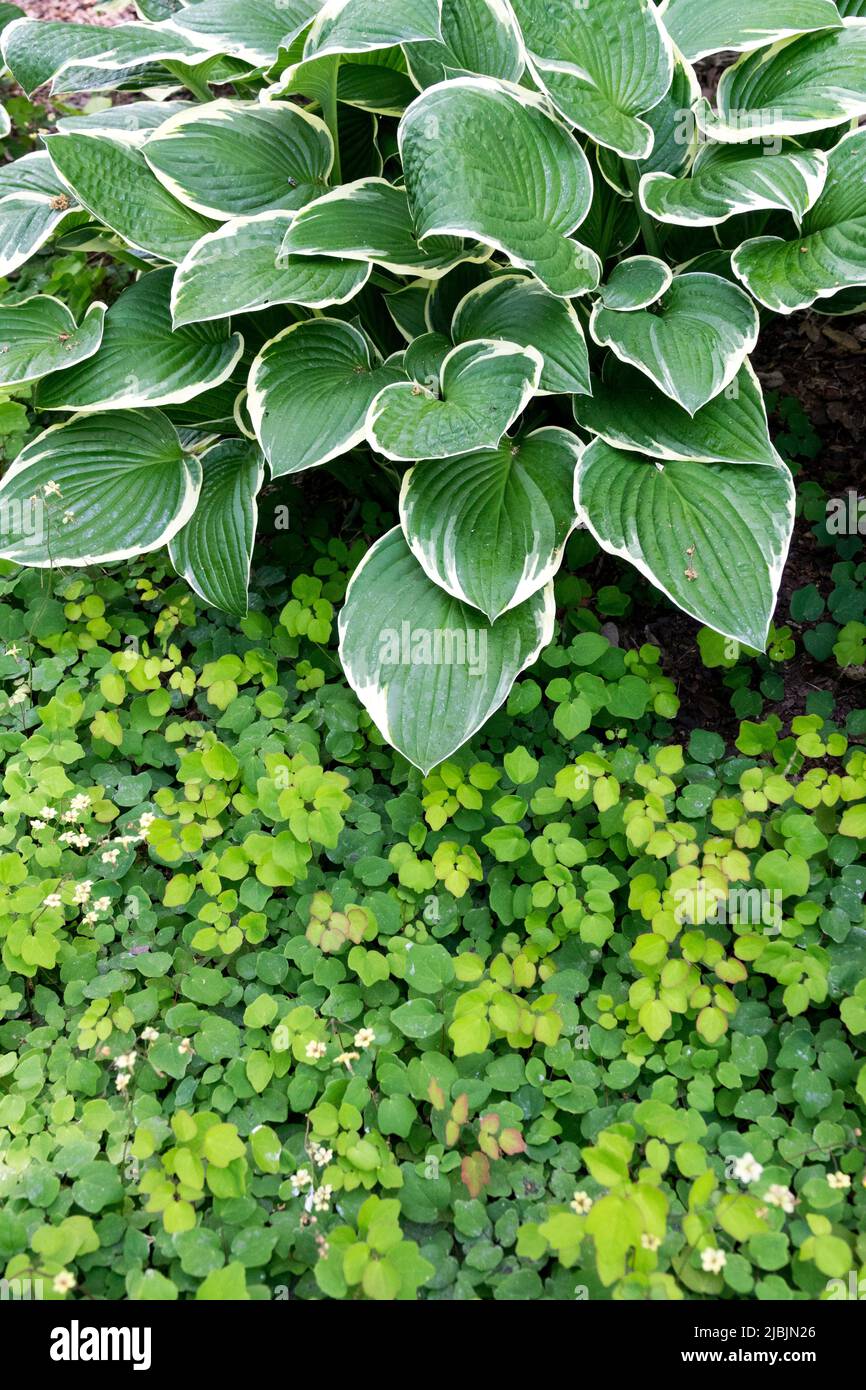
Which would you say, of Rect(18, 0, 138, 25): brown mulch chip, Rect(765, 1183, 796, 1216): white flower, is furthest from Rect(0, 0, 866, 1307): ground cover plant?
Rect(18, 0, 138, 25): brown mulch chip

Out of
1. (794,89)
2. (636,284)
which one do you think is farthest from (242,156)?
(794,89)

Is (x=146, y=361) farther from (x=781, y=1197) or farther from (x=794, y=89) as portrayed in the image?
(x=781, y=1197)

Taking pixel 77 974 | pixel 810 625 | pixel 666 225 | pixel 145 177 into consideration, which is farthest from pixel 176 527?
pixel 810 625

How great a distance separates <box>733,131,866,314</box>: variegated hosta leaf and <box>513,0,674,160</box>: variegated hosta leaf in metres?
0.33

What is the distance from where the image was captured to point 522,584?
77.3 inches

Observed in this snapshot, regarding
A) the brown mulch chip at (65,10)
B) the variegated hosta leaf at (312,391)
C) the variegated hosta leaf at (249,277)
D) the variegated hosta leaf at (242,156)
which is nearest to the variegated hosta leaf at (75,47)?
the variegated hosta leaf at (242,156)

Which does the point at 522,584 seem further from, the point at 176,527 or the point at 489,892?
the point at 176,527

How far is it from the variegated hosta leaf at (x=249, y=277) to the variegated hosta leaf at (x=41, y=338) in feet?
0.90

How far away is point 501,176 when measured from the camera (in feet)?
6.29

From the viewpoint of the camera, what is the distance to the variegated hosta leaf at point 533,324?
6.59ft

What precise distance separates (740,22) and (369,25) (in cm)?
78

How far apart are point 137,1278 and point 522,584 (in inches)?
51.5

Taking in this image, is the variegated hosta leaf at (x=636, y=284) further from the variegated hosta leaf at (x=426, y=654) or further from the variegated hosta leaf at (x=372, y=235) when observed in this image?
the variegated hosta leaf at (x=426, y=654)
